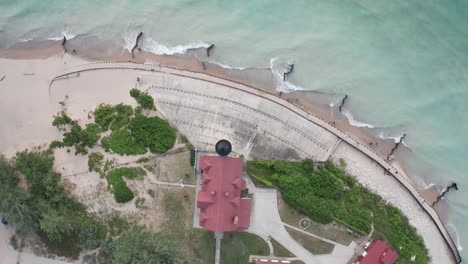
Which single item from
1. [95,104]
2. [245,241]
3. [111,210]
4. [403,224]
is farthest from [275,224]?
[95,104]

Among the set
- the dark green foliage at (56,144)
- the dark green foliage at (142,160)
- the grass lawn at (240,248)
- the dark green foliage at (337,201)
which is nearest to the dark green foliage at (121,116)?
the dark green foliage at (142,160)

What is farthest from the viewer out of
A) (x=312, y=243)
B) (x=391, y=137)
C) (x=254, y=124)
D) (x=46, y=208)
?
(x=391, y=137)

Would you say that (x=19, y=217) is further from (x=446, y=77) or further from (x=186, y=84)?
(x=446, y=77)

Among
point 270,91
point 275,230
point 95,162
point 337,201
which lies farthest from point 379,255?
point 95,162

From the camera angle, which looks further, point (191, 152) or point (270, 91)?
point (270, 91)

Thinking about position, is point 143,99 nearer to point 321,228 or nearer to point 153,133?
point 153,133

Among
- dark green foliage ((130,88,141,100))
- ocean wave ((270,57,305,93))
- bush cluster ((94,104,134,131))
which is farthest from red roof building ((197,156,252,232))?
dark green foliage ((130,88,141,100))
